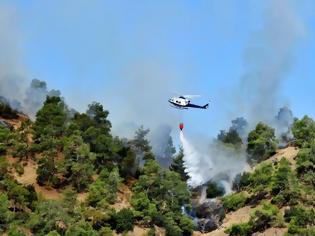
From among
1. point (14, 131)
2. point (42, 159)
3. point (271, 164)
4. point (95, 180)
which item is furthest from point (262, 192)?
point (14, 131)

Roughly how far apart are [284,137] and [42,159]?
2489 inches

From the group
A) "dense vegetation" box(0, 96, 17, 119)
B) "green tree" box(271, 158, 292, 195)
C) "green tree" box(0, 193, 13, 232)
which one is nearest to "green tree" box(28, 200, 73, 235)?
"green tree" box(0, 193, 13, 232)

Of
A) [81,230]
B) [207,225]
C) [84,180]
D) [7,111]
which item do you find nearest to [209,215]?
[207,225]

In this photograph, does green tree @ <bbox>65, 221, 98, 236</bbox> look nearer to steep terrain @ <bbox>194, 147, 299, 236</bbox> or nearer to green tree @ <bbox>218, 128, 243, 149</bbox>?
steep terrain @ <bbox>194, 147, 299, 236</bbox>

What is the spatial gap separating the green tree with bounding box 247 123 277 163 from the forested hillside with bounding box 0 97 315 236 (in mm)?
228

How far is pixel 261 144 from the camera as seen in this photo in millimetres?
159750

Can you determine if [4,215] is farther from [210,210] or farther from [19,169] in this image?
[210,210]

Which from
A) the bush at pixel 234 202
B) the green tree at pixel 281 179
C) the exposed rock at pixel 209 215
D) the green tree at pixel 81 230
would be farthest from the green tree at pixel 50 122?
the green tree at pixel 281 179

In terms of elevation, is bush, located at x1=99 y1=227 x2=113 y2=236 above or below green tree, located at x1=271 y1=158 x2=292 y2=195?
below

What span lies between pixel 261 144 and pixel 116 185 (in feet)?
132

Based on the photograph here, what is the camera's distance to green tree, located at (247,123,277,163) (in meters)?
159

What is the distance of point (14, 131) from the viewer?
148000 mm

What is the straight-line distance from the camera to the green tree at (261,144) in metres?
159

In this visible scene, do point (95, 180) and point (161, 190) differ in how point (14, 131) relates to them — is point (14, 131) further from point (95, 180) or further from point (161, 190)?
point (161, 190)
